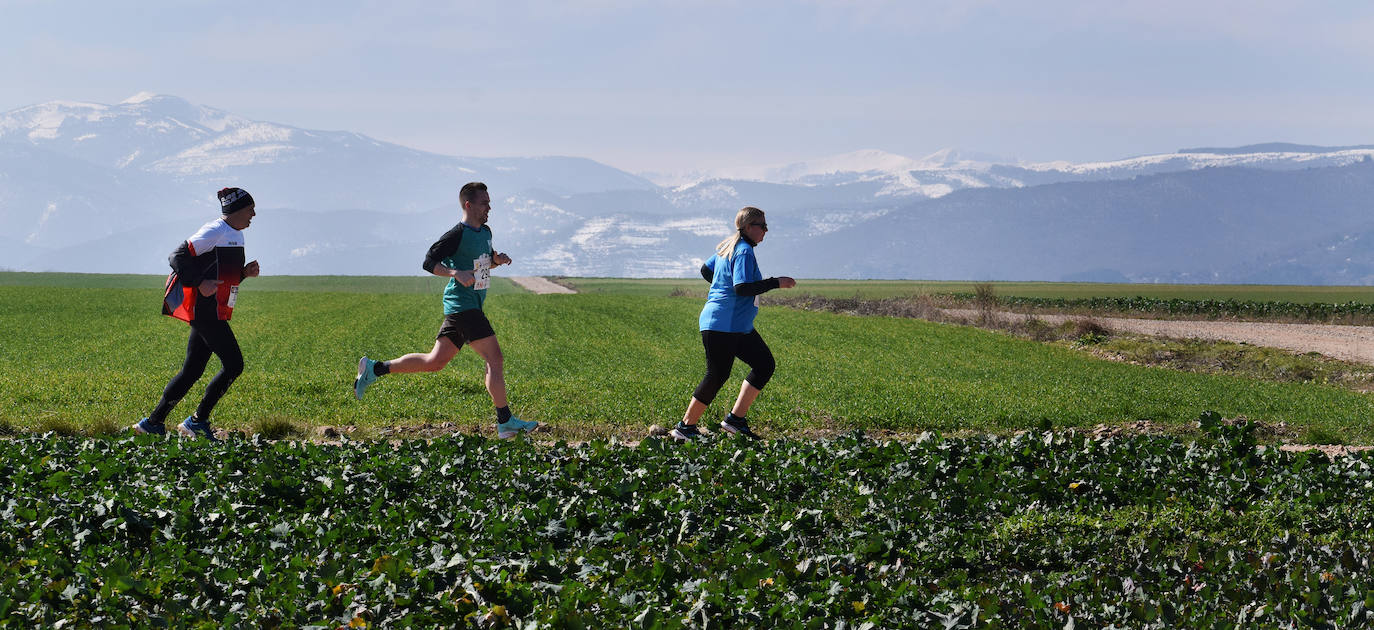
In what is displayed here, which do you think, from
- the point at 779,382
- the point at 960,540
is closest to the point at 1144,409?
the point at 779,382

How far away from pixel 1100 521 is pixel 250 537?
5.61 m

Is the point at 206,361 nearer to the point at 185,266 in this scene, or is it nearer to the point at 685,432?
the point at 185,266

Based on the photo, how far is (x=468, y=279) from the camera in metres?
10.4

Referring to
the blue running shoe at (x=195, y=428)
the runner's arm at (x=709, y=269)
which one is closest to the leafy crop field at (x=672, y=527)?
the blue running shoe at (x=195, y=428)

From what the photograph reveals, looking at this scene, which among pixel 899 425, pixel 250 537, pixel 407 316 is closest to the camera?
pixel 250 537

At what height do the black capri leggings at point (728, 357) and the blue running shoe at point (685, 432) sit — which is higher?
the black capri leggings at point (728, 357)

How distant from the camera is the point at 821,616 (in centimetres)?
531

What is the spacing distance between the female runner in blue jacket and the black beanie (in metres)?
4.44

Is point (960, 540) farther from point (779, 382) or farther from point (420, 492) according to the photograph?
point (779, 382)

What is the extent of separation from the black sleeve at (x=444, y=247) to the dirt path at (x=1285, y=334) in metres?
28.8

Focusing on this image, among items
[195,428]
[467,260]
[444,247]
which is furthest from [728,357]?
[195,428]

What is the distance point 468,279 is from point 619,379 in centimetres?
756

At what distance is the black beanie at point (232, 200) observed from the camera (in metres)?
10.2

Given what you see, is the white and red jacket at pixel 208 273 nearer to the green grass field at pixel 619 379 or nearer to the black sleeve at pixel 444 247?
the black sleeve at pixel 444 247
